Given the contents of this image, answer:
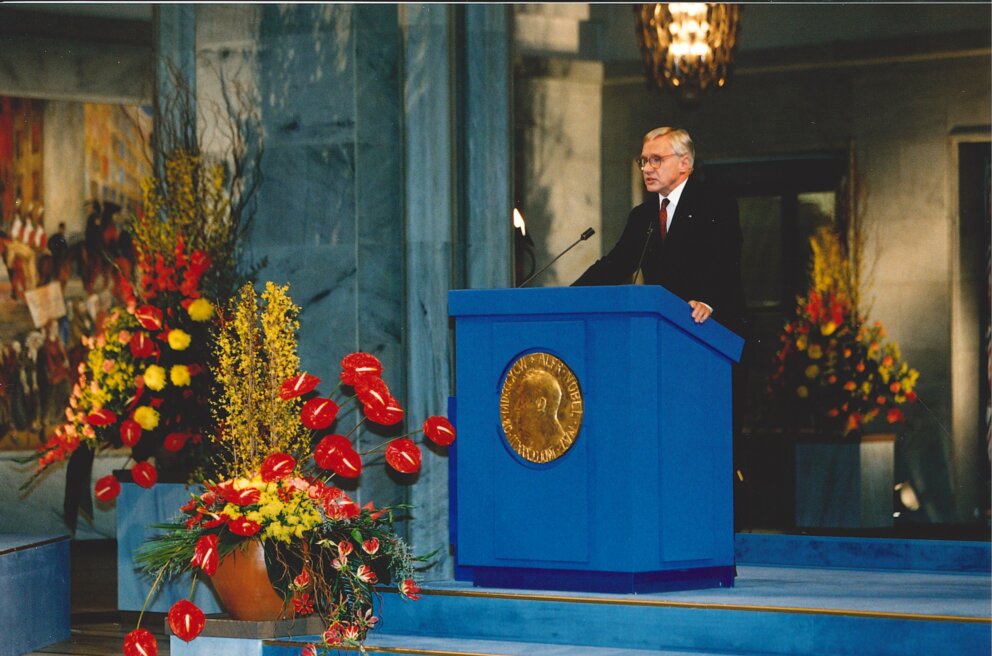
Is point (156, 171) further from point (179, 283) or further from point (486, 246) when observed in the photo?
point (486, 246)

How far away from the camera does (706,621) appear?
17.1 feet

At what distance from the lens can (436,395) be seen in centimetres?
665

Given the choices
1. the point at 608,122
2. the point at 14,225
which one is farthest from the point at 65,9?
the point at 608,122

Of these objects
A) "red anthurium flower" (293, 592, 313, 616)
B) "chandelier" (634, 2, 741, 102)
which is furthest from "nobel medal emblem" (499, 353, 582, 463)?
"chandelier" (634, 2, 741, 102)

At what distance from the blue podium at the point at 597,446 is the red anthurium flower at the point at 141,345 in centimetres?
185

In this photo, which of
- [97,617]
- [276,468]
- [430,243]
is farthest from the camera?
[97,617]

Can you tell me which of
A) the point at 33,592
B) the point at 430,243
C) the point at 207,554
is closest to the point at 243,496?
the point at 207,554

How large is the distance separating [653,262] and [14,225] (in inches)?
229

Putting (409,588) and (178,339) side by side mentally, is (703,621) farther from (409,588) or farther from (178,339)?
(178,339)

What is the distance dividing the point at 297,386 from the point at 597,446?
113cm

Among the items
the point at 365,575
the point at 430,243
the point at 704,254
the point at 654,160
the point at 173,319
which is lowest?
the point at 365,575

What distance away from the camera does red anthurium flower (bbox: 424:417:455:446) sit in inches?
228

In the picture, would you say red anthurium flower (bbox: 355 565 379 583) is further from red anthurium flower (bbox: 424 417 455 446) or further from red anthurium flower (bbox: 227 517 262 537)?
red anthurium flower (bbox: 424 417 455 446)

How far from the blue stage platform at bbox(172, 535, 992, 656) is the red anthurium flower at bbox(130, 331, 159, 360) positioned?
1.69m
